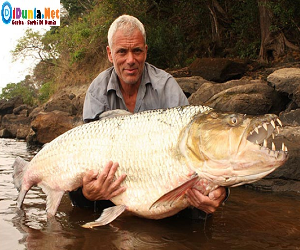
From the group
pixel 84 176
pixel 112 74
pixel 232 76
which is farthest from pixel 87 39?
pixel 84 176

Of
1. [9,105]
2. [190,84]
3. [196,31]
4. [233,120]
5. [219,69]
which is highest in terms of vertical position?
[196,31]

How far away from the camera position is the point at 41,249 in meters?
2.64

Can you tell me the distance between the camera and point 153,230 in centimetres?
316

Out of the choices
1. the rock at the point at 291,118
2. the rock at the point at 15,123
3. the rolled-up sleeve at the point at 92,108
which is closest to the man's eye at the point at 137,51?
the rolled-up sleeve at the point at 92,108

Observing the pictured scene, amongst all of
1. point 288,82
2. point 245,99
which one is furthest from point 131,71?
point 288,82

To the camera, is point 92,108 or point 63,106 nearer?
point 92,108

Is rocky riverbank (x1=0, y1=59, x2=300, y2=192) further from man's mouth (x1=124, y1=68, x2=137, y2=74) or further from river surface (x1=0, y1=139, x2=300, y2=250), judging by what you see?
man's mouth (x1=124, y1=68, x2=137, y2=74)

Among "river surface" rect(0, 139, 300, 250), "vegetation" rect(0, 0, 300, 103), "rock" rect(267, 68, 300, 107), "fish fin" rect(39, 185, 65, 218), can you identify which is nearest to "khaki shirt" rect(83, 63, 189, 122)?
"fish fin" rect(39, 185, 65, 218)

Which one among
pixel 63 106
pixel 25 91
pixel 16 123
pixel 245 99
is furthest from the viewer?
pixel 25 91

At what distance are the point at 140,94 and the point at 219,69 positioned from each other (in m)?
7.74

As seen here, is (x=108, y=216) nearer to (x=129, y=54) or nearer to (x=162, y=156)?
(x=162, y=156)

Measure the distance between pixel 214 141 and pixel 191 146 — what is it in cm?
18

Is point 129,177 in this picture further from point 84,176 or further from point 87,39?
point 87,39

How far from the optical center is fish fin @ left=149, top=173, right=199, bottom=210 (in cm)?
272
